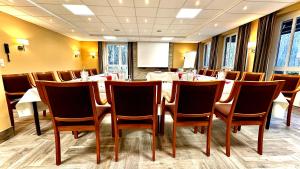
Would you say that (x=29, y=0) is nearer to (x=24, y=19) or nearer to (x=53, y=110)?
(x=24, y=19)

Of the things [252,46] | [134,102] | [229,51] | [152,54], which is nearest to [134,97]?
[134,102]

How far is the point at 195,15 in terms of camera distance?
3961 millimetres

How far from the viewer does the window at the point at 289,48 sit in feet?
12.0

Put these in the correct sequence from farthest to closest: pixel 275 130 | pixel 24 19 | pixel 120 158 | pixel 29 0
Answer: pixel 24 19, pixel 29 0, pixel 275 130, pixel 120 158

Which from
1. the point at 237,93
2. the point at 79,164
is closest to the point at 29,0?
the point at 79,164

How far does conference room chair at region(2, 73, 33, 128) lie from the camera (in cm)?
225

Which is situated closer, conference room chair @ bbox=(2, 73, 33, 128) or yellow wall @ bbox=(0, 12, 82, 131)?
conference room chair @ bbox=(2, 73, 33, 128)

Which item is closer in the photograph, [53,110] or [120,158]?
[53,110]

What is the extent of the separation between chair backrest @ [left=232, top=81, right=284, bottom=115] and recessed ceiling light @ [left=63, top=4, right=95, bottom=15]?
3774 mm

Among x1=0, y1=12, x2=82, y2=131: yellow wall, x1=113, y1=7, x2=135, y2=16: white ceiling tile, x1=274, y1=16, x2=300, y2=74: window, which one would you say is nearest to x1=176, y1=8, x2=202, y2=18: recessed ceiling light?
x1=113, y1=7, x2=135, y2=16: white ceiling tile

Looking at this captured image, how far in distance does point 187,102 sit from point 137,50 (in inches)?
314

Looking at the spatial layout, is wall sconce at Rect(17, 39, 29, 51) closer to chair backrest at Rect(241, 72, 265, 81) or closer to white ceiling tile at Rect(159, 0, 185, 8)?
white ceiling tile at Rect(159, 0, 185, 8)

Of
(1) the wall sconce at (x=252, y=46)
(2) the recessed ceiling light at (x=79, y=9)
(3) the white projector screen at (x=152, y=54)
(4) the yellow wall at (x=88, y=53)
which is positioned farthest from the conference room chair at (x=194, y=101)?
(4) the yellow wall at (x=88, y=53)

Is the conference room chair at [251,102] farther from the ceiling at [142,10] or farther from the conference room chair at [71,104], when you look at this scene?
the ceiling at [142,10]
